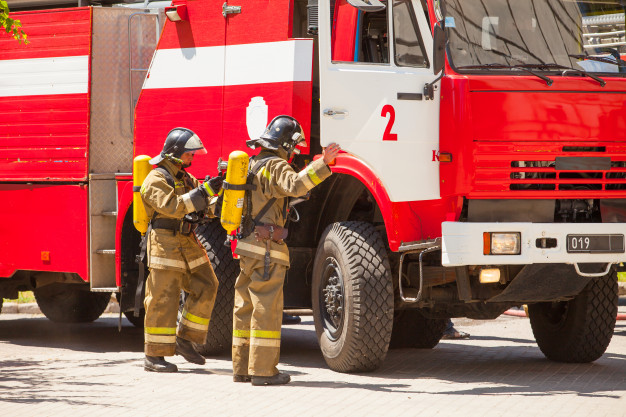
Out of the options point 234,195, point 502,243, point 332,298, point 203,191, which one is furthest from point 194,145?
point 502,243

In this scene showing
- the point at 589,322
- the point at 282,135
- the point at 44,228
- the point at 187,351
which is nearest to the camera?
the point at 282,135

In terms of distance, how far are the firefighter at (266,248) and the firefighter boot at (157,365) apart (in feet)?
2.45

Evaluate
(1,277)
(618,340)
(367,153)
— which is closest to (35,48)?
(1,277)

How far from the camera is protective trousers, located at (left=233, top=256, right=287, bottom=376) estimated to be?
7965 millimetres

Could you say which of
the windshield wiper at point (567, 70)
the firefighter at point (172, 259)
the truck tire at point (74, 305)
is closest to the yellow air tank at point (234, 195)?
the firefighter at point (172, 259)

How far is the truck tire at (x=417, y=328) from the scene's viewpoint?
409 inches

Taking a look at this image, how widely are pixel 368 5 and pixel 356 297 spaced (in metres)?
2.10

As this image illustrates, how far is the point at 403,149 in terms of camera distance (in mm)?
8094

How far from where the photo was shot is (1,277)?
1167cm

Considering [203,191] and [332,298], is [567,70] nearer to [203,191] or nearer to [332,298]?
[332,298]

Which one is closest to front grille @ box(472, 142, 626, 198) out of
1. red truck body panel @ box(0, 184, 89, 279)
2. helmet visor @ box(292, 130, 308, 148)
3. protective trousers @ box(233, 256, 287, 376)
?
helmet visor @ box(292, 130, 308, 148)

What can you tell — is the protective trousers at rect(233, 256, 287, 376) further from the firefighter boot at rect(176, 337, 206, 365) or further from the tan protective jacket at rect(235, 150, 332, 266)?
Result: the firefighter boot at rect(176, 337, 206, 365)

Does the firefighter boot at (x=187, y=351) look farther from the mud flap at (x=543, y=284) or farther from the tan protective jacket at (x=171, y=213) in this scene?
the mud flap at (x=543, y=284)

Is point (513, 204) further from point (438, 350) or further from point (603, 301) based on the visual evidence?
point (438, 350)
